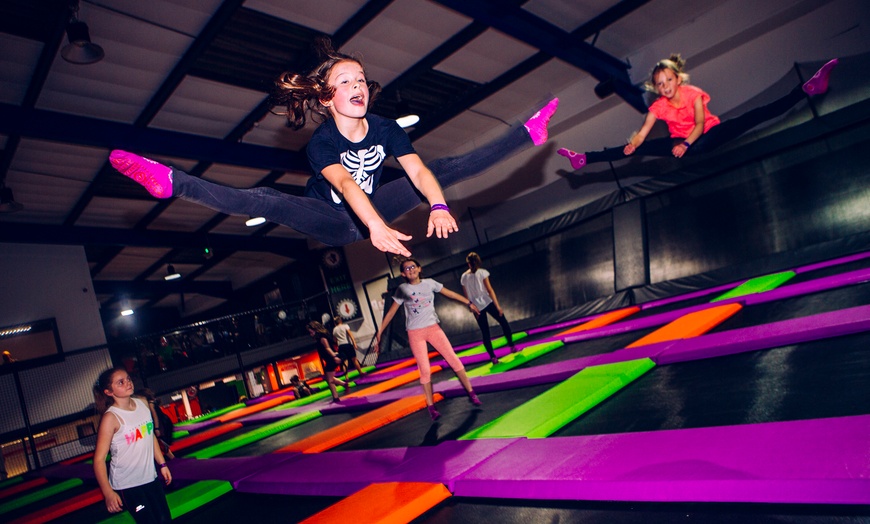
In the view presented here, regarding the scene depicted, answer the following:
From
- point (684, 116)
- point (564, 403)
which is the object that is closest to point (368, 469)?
point (564, 403)

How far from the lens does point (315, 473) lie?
3.21m

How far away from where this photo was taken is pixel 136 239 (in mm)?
12172

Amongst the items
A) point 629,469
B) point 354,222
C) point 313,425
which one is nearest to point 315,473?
point 354,222

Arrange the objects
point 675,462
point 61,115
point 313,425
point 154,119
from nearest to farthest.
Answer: point 675,462 < point 313,425 < point 61,115 < point 154,119

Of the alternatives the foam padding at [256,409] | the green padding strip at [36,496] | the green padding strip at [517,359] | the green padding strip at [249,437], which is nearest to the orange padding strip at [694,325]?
the green padding strip at [517,359]

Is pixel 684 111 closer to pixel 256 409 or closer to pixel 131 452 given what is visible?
pixel 131 452

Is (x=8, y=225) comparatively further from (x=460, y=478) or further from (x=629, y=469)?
(x=629, y=469)

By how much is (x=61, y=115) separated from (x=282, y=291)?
36.3ft

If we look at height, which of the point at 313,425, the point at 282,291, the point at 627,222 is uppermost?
the point at 282,291

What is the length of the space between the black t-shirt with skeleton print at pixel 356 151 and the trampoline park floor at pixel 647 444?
1.44m

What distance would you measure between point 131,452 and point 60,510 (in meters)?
2.86

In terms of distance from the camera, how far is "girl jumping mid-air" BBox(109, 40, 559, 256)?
1.95 meters

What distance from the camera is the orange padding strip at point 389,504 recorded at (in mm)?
2119

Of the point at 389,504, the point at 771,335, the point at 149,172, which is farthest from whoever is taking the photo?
the point at 771,335
